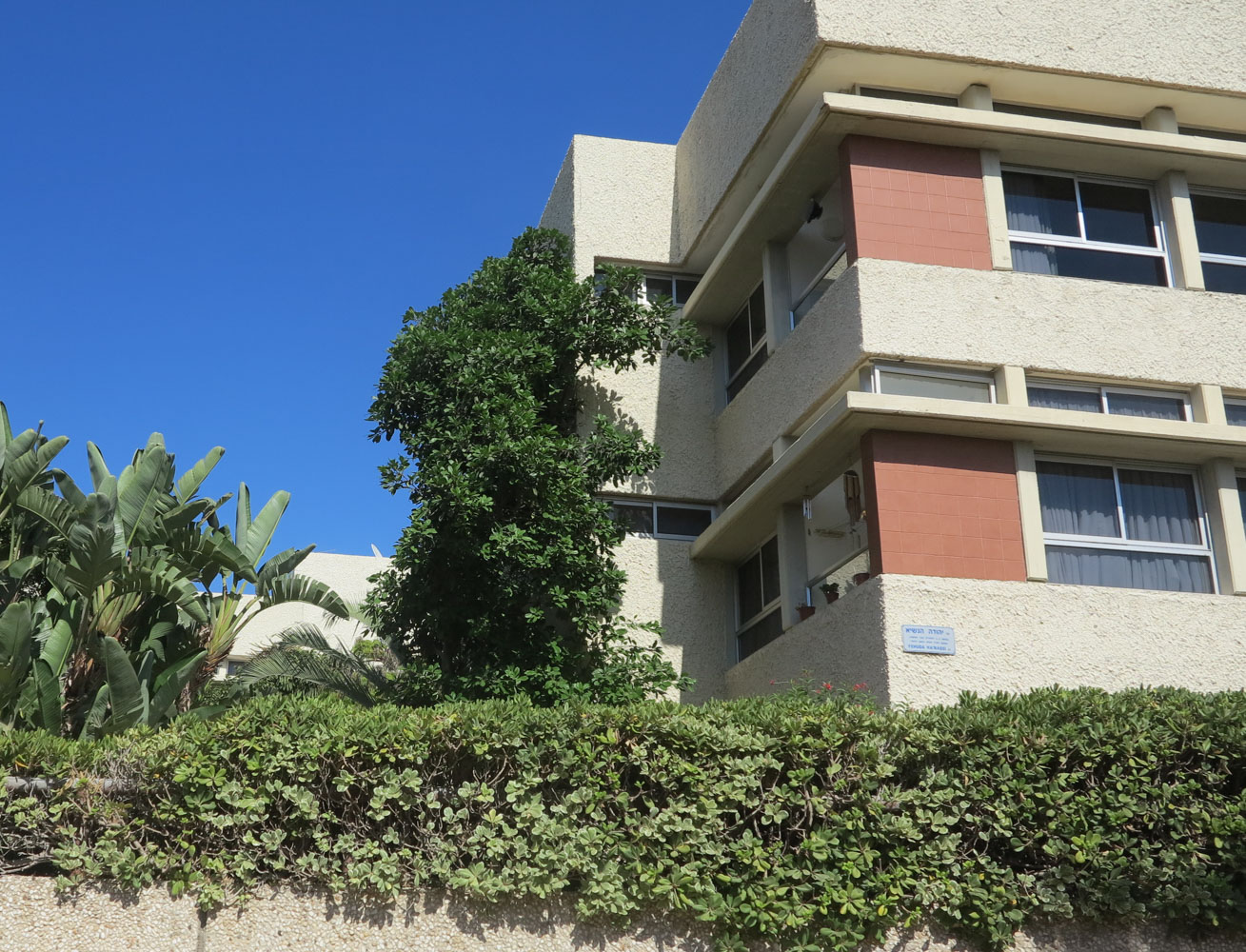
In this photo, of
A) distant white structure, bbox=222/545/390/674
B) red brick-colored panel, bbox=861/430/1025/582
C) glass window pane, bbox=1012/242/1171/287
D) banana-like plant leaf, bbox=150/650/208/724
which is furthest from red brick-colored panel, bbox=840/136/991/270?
distant white structure, bbox=222/545/390/674

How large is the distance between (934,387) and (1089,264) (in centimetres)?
243

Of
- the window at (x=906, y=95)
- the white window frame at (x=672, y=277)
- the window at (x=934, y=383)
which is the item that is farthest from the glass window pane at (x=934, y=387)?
the white window frame at (x=672, y=277)

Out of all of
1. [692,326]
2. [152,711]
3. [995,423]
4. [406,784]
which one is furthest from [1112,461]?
[152,711]

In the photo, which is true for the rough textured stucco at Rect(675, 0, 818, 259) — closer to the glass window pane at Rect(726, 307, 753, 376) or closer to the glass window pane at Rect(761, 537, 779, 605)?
the glass window pane at Rect(726, 307, 753, 376)

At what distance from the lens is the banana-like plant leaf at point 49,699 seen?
11664 millimetres

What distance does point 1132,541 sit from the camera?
473 inches

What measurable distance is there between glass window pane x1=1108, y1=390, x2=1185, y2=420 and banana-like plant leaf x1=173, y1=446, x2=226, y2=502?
9.72m

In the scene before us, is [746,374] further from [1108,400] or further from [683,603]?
[1108,400]

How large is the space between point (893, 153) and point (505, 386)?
481 cm

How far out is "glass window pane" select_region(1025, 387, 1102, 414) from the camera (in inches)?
488

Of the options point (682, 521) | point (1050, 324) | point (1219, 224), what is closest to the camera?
point (1050, 324)

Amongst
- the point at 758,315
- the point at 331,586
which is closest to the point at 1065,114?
the point at 758,315

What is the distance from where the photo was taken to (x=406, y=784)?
8.17 m

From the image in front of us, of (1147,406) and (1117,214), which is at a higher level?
(1117,214)
